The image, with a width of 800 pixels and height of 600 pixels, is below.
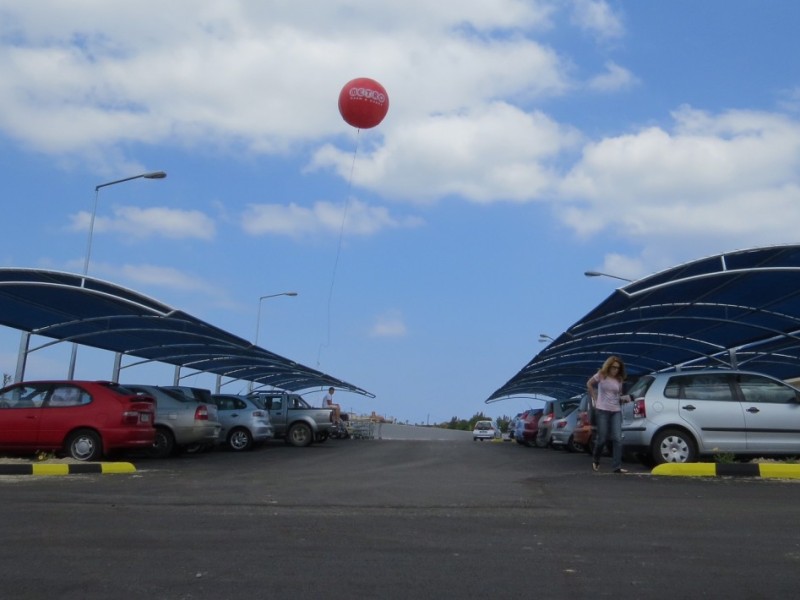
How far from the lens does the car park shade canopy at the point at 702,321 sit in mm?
17047

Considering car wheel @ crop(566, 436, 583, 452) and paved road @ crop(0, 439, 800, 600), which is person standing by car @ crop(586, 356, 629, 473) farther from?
car wheel @ crop(566, 436, 583, 452)

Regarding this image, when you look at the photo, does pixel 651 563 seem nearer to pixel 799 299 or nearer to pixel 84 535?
pixel 84 535

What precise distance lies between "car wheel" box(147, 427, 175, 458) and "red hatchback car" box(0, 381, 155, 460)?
3090mm

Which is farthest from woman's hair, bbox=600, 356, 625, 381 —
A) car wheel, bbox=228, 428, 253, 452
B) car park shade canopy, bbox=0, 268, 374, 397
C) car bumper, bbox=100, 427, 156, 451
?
car wheel, bbox=228, 428, 253, 452

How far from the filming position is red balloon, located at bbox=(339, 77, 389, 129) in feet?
52.8

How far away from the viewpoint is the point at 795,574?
5.50 metres

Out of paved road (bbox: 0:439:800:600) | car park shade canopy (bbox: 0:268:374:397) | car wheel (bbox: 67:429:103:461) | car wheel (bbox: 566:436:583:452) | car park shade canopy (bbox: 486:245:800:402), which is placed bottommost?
paved road (bbox: 0:439:800:600)

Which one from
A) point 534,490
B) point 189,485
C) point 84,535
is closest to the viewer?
point 84,535

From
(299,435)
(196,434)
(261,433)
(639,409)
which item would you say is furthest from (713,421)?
(299,435)

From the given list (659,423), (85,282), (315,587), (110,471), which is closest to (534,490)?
(659,423)

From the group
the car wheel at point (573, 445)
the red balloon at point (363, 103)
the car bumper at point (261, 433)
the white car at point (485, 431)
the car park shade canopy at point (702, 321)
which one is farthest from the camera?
the white car at point (485, 431)

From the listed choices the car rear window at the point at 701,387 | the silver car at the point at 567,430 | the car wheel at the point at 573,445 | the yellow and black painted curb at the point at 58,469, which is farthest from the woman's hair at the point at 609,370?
the car wheel at the point at 573,445

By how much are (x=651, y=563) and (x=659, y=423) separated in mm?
7928

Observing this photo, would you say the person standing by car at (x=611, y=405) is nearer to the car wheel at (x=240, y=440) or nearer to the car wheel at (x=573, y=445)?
the car wheel at (x=573, y=445)
